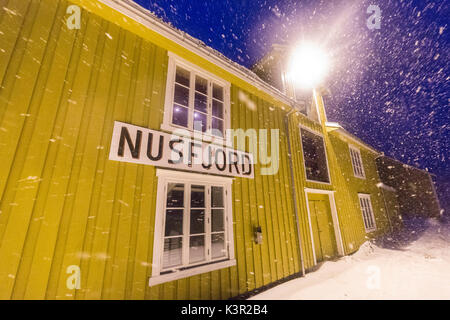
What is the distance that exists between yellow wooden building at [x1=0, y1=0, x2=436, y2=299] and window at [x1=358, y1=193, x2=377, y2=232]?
6.84 metres

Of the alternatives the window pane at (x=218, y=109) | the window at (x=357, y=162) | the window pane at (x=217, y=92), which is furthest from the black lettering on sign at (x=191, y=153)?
the window at (x=357, y=162)

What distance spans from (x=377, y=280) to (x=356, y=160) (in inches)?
345

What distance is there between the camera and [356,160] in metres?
11.7

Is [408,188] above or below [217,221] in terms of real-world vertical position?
above

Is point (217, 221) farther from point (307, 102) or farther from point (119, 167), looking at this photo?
point (307, 102)

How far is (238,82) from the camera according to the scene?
558cm

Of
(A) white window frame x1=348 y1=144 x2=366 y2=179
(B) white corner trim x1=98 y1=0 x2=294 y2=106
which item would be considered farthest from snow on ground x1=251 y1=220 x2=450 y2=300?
(B) white corner trim x1=98 y1=0 x2=294 y2=106

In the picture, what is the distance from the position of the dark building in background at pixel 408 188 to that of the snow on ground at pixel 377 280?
1254 centimetres

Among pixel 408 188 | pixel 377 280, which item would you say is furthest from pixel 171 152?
pixel 408 188

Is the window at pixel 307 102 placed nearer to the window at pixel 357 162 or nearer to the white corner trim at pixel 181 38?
the white corner trim at pixel 181 38

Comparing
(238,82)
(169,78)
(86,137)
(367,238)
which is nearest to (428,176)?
(367,238)

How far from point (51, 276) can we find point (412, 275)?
8056 mm

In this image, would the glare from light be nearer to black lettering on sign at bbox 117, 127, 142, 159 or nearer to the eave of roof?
the eave of roof

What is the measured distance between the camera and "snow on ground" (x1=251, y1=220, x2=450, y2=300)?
395cm
